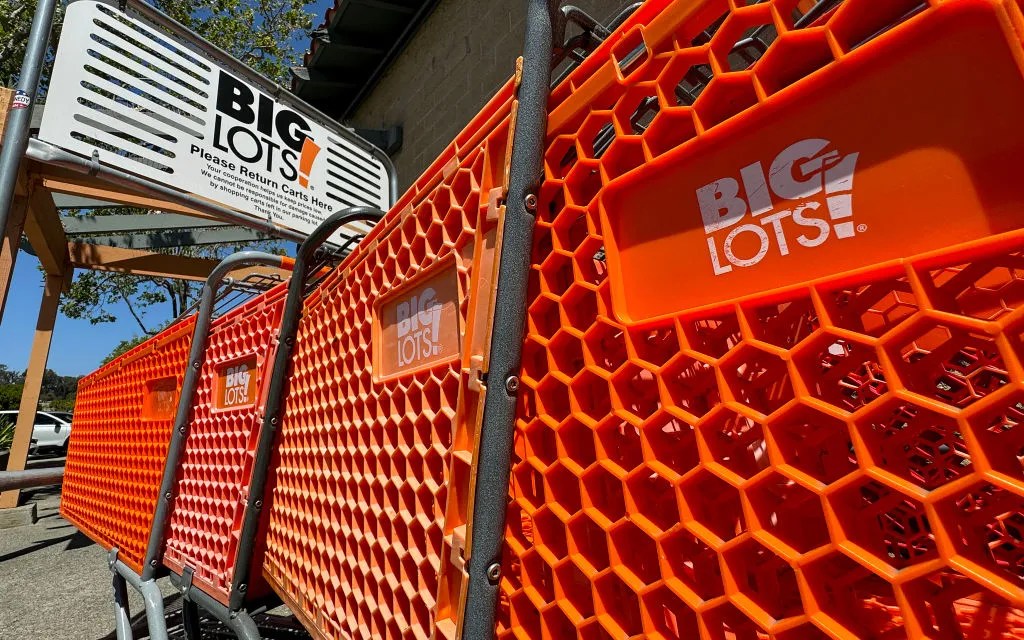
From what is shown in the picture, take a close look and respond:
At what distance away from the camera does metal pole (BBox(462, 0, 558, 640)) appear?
3.19 ft

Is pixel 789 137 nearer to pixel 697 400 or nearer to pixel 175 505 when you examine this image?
pixel 697 400

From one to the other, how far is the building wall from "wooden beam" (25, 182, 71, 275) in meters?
3.70

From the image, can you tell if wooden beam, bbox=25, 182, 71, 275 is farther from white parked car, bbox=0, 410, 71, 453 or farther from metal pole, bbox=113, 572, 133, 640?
white parked car, bbox=0, 410, 71, 453

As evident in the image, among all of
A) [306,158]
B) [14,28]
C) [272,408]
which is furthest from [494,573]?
[14,28]

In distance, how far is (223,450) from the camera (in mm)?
2354

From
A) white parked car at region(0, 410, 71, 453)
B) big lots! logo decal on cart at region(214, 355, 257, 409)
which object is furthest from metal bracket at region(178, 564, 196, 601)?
Result: white parked car at region(0, 410, 71, 453)

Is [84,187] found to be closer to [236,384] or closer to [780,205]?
[236,384]

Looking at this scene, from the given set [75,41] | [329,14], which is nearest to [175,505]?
[75,41]

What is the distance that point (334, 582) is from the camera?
1.58 m

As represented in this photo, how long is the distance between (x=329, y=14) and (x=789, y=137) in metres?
7.23

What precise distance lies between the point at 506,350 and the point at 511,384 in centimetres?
7

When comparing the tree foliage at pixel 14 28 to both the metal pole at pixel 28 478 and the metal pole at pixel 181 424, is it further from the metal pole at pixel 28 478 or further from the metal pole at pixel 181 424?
the metal pole at pixel 181 424

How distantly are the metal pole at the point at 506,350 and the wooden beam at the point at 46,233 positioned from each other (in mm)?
6100

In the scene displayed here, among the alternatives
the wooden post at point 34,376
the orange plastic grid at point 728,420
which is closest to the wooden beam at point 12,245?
the wooden post at point 34,376
